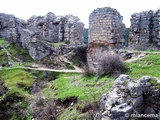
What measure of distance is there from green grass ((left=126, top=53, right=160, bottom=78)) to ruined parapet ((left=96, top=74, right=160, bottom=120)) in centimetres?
348

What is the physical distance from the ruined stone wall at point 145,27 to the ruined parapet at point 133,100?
9.83 meters

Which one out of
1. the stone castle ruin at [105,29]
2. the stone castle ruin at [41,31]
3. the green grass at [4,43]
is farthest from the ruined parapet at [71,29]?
the green grass at [4,43]

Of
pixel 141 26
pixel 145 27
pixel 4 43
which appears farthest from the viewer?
pixel 4 43

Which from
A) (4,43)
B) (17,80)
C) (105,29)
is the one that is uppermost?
(105,29)

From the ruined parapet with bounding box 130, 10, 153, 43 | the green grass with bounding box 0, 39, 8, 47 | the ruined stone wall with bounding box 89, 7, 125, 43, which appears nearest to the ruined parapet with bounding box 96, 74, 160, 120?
the ruined parapet with bounding box 130, 10, 153, 43

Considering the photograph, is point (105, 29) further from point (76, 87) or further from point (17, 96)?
point (17, 96)

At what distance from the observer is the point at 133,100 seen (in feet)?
25.5

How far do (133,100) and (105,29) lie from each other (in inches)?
480

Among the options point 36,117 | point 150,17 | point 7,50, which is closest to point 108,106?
point 36,117

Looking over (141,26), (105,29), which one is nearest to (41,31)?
(105,29)

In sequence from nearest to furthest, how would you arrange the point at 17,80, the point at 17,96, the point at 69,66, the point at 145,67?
the point at 145,67
the point at 17,96
the point at 17,80
the point at 69,66

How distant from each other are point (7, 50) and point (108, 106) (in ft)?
58.5

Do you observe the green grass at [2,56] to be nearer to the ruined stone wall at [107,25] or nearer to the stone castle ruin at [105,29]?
the stone castle ruin at [105,29]

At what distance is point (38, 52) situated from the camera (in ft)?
74.8
